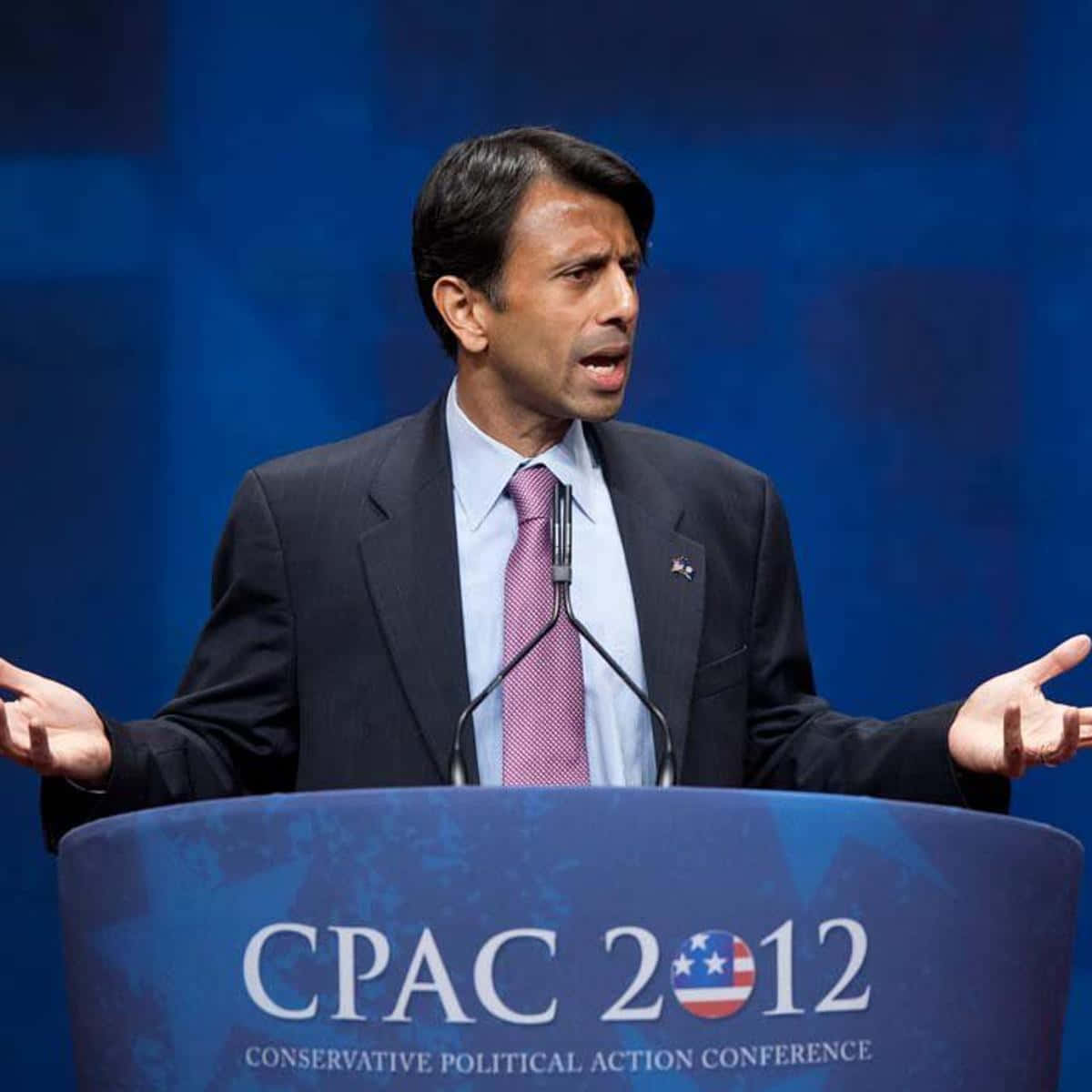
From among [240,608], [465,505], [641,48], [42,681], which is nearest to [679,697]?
[465,505]

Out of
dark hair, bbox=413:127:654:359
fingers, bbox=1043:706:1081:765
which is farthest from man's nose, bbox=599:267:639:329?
fingers, bbox=1043:706:1081:765

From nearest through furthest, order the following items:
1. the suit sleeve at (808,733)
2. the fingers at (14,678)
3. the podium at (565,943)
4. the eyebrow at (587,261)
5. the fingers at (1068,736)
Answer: the podium at (565,943) → the fingers at (1068,736) → the fingers at (14,678) → the suit sleeve at (808,733) → the eyebrow at (587,261)

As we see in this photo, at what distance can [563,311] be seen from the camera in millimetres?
2404

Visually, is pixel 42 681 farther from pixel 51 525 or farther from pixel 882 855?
pixel 51 525

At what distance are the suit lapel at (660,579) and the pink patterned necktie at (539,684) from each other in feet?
0.27

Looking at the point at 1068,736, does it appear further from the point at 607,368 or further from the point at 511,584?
the point at 607,368

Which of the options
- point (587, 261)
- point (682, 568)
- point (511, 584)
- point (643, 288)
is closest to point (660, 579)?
point (682, 568)

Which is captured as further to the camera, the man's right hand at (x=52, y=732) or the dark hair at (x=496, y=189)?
the dark hair at (x=496, y=189)

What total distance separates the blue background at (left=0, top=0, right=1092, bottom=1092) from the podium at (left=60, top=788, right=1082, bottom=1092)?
157 centimetres

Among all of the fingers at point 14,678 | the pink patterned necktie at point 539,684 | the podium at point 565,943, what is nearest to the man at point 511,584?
the pink patterned necktie at point 539,684

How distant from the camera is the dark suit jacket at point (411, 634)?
2.22m

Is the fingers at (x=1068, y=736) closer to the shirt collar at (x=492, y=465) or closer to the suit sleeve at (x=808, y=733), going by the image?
the suit sleeve at (x=808, y=733)

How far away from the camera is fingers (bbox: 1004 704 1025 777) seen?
1812mm

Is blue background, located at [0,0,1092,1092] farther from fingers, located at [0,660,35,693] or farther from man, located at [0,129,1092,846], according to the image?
fingers, located at [0,660,35,693]
